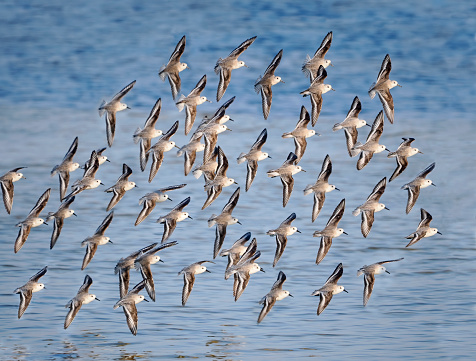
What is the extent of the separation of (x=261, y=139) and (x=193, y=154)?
0.75 m

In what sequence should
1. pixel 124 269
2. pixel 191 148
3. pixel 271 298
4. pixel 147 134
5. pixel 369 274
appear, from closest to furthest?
pixel 271 298, pixel 124 269, pixel 369 274, pixel 191 148, pixel 147 134

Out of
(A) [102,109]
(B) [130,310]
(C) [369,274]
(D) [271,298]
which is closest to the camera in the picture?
(B) [130,310]

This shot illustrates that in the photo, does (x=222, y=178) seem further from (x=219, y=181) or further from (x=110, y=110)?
(x=110, y=110)

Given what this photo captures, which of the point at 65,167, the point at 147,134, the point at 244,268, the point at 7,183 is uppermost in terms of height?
the point at 147,134

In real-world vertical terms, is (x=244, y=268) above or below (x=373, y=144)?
below

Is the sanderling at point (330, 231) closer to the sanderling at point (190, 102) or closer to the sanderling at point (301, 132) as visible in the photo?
the sanderling at point (301, 132)

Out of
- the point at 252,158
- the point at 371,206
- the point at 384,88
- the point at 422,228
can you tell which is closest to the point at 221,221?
the point at 252,158

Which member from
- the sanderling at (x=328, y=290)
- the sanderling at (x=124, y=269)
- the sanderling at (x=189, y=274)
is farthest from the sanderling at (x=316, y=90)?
the sanderling at (x=124, y=269)

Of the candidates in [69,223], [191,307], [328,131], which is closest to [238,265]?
[191,307]

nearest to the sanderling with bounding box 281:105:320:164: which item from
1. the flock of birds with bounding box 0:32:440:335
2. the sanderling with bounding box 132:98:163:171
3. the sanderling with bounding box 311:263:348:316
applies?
the flock of birds with bounding box 0:32:440:335

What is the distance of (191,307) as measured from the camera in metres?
11.3

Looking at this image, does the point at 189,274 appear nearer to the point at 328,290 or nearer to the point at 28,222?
the point at 328,290

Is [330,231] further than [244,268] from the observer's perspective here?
Yes

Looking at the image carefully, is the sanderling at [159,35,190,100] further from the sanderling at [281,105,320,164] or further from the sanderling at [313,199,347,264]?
the sanderling at [313,199,347,264]
